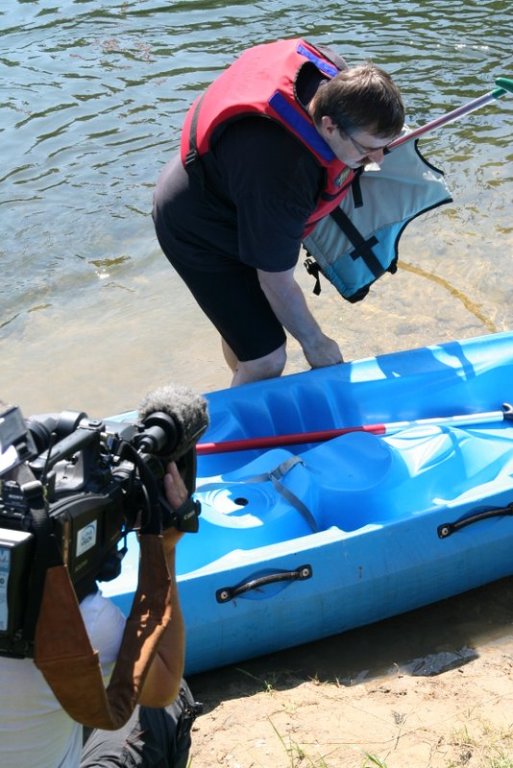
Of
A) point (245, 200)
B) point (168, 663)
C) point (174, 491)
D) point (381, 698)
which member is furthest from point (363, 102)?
point (168, 663)

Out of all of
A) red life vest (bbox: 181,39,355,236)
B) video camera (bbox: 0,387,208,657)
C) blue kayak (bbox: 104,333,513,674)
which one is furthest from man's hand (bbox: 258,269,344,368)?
video camera (bbox: 0,387,208,657)

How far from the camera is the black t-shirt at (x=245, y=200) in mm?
3271

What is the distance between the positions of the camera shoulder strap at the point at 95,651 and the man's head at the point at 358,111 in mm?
1804

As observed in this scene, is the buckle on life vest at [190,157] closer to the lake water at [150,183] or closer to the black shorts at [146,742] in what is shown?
the lake water at [150,183]

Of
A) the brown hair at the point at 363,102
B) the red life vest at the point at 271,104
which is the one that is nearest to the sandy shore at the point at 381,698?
the red life vest at the point at 271,104

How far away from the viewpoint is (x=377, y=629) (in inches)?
132

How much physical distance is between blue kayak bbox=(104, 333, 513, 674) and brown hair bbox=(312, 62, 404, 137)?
3.45ft

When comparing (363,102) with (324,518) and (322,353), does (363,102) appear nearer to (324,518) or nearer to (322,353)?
(322,353)

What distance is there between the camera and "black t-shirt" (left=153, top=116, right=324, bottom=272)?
3271 millimetres

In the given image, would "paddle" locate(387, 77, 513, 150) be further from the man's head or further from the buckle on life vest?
the buckle on life vest

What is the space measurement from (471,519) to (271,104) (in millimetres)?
1503

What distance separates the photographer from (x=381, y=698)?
2.87m

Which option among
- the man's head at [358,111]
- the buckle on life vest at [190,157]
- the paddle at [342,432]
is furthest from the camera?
the paddle at [342,432]

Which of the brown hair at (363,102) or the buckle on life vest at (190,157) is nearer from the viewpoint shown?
the brown hair at (363,102)
